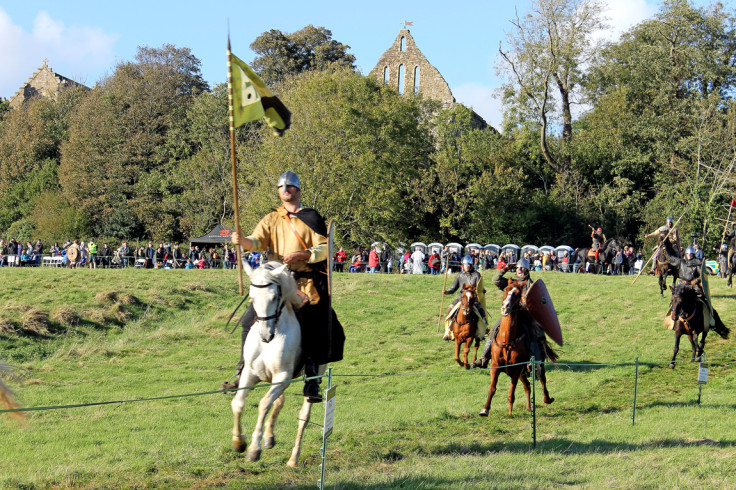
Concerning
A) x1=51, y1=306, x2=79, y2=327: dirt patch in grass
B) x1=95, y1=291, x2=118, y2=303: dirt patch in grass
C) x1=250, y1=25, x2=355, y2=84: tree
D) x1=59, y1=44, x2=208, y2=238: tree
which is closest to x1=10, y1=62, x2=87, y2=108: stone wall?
x1=59, y1=44, x2=208, y2=238: tree

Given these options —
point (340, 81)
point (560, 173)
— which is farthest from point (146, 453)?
point (560, 173)

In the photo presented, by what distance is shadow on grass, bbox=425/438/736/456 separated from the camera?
1035cm

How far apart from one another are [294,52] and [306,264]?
60.9m

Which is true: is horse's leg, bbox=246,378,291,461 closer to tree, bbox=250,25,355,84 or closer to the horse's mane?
the horse's mane

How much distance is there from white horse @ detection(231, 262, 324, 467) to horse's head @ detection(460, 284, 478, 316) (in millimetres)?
9237

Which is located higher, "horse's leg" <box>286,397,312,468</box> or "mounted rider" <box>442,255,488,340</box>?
"mounted rider" <box>442,255,488,340</box>

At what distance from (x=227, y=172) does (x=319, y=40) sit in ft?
58.7

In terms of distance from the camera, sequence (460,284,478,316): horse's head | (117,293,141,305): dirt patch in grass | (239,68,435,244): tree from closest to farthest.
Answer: (460,284,478,316): horse's head, (117,293,141,305): dirt patch in grass, (239,68,435,244): tree

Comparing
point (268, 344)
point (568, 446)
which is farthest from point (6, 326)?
point (568, 446)

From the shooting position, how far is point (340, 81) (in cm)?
4519

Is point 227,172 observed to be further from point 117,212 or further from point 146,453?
point 146,453

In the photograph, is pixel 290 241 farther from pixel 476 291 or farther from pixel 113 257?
pixel 113 257

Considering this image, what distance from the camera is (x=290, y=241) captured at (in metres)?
9.07

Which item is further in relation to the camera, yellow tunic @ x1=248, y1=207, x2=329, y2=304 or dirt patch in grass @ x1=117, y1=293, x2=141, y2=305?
dirt patch in grass @ x1=117, y1=293, x2=141, y2=305
